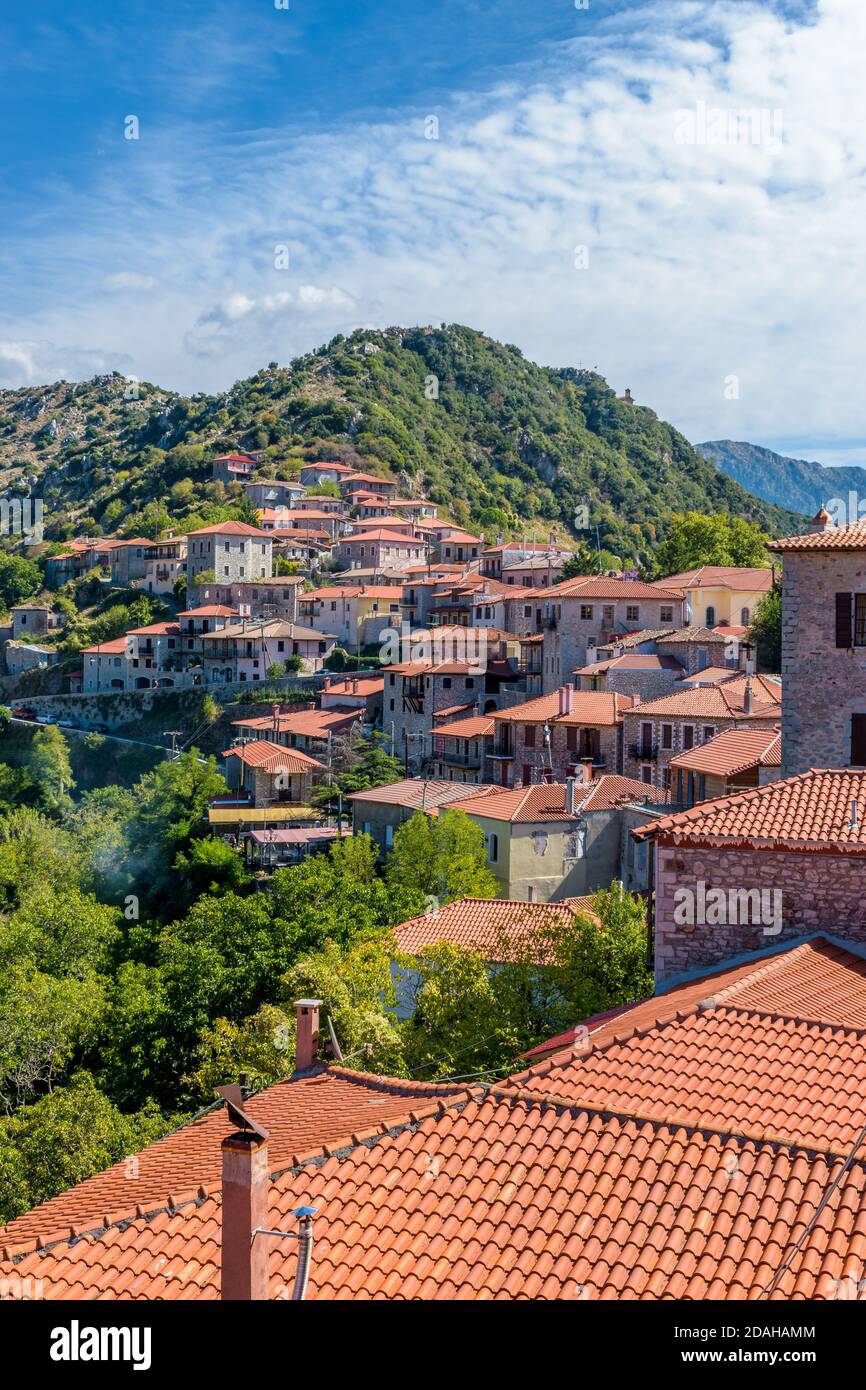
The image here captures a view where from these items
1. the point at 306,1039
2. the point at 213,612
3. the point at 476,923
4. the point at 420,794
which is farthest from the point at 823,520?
the point at 213,612

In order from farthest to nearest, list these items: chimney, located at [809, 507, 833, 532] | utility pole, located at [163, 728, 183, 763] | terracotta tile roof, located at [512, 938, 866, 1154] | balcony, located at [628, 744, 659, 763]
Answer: utility pole, located at [163, 728, 183, 763], balcony, located at [628, 744, 659, 763], chimney, located at [809, 507, 833, 532], terracotta tile roof, located at [512, 938, 866, 1154]

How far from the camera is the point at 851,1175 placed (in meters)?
8.10

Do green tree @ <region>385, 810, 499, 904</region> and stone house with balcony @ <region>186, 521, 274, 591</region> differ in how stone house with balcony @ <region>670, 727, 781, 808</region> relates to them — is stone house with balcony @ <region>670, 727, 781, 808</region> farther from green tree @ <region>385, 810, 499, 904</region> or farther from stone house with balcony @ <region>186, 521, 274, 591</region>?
stone house with balcony @ <region>186, 521, 274, 591</region>

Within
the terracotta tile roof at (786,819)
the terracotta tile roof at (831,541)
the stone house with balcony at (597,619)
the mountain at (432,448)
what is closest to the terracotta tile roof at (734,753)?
the terracotta tile roof at (831,541)

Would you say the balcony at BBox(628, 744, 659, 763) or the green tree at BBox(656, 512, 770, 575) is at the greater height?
the green tree at BBox(656, 512, 770, 575)

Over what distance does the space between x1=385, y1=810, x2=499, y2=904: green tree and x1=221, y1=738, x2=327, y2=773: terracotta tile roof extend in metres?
15.5

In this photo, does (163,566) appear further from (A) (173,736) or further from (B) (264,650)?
(A) (173,736)

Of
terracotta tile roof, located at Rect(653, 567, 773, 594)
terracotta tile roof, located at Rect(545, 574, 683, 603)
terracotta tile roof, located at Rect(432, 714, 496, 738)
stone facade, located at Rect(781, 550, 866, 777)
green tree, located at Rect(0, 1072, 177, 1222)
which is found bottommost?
green tree, located at Rect(0, 1072, 177, 1222)

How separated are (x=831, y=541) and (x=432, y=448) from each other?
110 m

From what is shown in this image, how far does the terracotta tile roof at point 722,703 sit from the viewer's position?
38750mm

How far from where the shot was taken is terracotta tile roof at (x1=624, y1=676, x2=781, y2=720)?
38750 millimetres

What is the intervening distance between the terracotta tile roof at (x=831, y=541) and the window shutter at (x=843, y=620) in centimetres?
90

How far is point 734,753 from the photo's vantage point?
31281mm

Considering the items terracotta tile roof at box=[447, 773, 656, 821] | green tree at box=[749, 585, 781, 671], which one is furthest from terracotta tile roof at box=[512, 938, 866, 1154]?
green tree at box=[749, 585, 781, 671]
